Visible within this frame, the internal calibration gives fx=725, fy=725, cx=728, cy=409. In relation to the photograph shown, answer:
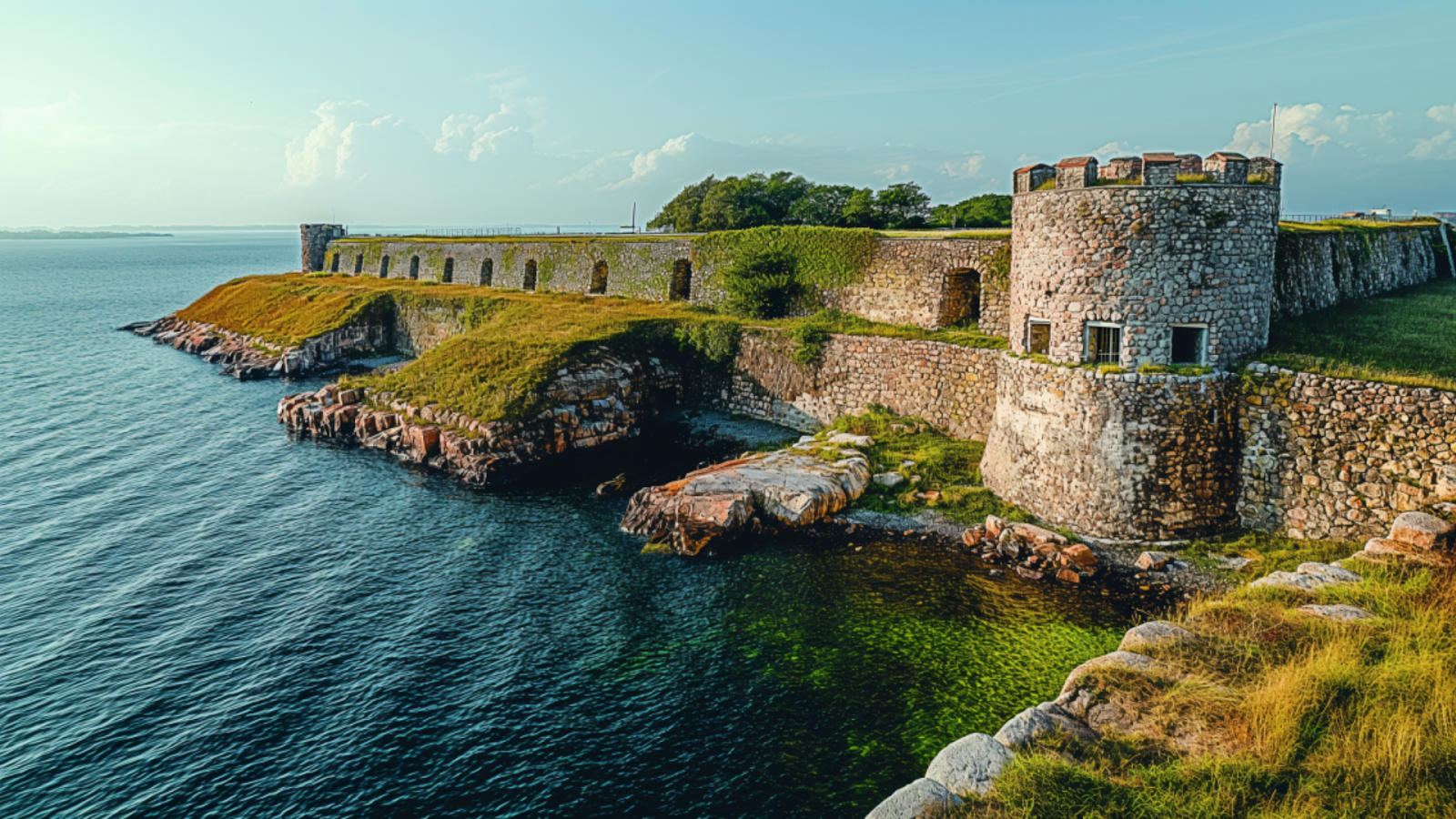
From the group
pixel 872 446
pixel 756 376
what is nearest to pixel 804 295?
pixel 756 376

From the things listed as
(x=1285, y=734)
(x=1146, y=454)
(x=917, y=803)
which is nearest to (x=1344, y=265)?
(x=1146, y=454)

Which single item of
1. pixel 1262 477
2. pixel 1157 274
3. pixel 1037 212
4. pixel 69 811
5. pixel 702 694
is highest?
pixel 1037 212

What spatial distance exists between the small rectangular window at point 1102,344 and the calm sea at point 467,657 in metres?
6.54

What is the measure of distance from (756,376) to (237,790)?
82.5 feet

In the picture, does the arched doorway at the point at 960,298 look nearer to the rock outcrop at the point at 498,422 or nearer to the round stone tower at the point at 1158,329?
the round stone tower at the point at 1158,329

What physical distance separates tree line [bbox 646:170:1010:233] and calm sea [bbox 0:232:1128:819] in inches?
943

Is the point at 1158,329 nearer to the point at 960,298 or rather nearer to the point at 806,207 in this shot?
the point at 960,298

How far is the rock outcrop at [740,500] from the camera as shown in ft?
69.5

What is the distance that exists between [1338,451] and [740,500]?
579 inches

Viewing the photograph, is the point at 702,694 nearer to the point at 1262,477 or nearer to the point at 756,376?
the point at 1262,477

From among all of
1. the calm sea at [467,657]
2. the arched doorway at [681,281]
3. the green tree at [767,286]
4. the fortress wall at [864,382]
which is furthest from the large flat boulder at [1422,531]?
the arched doorway at [681,281]

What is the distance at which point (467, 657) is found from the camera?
15953mm

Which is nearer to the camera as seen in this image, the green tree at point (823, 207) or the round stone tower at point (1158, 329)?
the round stone tower at point (1158, 329)

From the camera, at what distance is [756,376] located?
34.1 m
